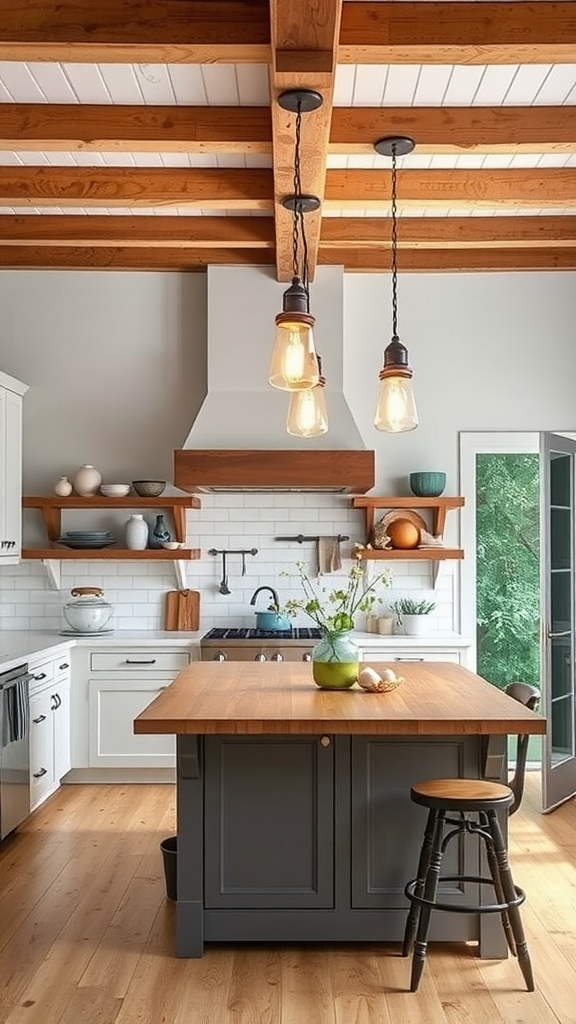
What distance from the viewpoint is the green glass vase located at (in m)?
3.89

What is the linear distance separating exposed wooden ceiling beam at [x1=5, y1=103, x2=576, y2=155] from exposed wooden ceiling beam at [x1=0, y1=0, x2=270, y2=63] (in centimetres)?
78

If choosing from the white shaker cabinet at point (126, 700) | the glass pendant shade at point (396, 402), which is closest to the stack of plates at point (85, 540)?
the white shaker cabinet at point (126, 700)

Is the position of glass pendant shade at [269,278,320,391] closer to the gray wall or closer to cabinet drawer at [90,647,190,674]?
cabinet drawer at [90,647,190,674]

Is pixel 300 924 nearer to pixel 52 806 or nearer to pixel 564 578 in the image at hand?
pixel 52 806

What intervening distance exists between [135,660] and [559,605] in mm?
2480

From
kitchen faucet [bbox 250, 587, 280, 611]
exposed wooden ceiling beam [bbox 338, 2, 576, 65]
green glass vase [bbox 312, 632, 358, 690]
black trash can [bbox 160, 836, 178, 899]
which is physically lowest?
black trash can [bbox 160, 836, 178, 899]

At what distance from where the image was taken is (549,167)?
4781 millimetres

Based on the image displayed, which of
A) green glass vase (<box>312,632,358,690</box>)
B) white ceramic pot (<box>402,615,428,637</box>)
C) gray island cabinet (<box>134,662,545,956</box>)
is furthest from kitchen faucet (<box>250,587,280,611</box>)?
gray island cabinet (<box>134,662,545,956</box>)

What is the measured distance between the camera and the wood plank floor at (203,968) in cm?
309

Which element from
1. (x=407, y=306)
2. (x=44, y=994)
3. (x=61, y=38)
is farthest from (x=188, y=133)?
(x=44, y=994)

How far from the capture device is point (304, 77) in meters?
3.12

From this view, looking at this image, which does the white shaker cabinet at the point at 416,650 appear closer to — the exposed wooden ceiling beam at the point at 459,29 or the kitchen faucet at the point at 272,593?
the kitchen faucet at the point at 272,593

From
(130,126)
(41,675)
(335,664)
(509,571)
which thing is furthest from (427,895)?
(509,571)

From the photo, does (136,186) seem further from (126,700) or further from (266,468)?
(126,700)
